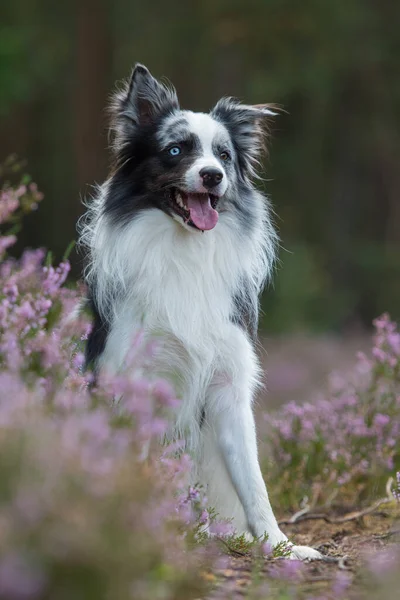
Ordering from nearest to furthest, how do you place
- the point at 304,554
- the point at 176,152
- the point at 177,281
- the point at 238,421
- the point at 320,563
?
the point at 320,563
the point at 304,554
the point at 238,421
the point at 177,281
the point at 176,152

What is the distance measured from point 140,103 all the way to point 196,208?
0.85 m

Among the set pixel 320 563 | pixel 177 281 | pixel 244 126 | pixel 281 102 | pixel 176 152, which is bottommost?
pixel 320 563

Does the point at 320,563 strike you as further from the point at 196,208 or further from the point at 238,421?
the point at 196,208

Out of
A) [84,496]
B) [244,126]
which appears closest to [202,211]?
[244,126]

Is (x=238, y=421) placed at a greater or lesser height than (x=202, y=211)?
lesser

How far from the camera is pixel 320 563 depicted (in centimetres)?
453

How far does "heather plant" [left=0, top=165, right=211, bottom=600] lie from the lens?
2.60 metres

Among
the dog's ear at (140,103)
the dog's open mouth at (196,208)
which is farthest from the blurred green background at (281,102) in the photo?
the dog's open mouth at (196,208)

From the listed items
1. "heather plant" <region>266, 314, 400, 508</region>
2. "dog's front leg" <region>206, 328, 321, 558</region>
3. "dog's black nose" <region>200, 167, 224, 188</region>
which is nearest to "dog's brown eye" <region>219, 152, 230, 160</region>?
"dog's black nose" <region>200, 167, 224, 188</region>

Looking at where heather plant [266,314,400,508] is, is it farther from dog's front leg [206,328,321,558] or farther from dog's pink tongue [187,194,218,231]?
dog's pink tongue [187,194,218,231]

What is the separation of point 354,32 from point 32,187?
62.8 ft

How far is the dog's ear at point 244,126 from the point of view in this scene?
620 centimetres

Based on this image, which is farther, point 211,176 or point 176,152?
point 176,152

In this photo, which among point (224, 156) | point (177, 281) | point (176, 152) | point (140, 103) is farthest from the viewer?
point (140, 103)
